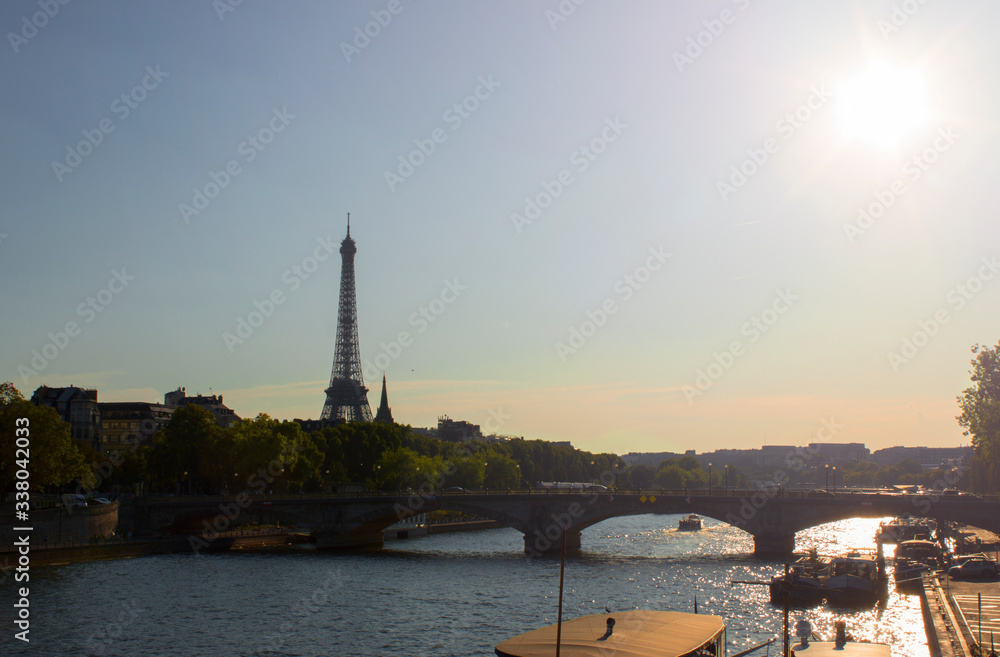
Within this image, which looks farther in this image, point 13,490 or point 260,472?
point 260,472

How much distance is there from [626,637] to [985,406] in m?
57.3

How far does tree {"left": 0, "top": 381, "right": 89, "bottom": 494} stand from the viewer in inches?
2408

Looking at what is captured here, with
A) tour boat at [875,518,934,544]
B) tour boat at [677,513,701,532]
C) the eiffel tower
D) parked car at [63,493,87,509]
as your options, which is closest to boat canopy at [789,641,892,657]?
parked car at [63,493,87,509]

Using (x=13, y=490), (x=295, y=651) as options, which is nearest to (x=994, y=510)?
(x=295, y=651)

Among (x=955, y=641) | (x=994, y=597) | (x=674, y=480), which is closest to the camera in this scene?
(x=955, y=641)

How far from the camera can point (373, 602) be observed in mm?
47750

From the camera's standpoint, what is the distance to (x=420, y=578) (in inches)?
2254

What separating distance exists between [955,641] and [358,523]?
5276 cm

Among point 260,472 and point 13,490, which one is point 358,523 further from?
point 13,490

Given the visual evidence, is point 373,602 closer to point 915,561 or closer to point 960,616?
point 960,616

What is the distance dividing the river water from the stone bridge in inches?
127

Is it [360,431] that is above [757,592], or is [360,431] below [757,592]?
above

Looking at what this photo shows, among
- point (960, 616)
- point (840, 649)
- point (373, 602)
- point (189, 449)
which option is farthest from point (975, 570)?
point (189, 449)

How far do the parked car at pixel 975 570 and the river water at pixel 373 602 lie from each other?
4.75 m
